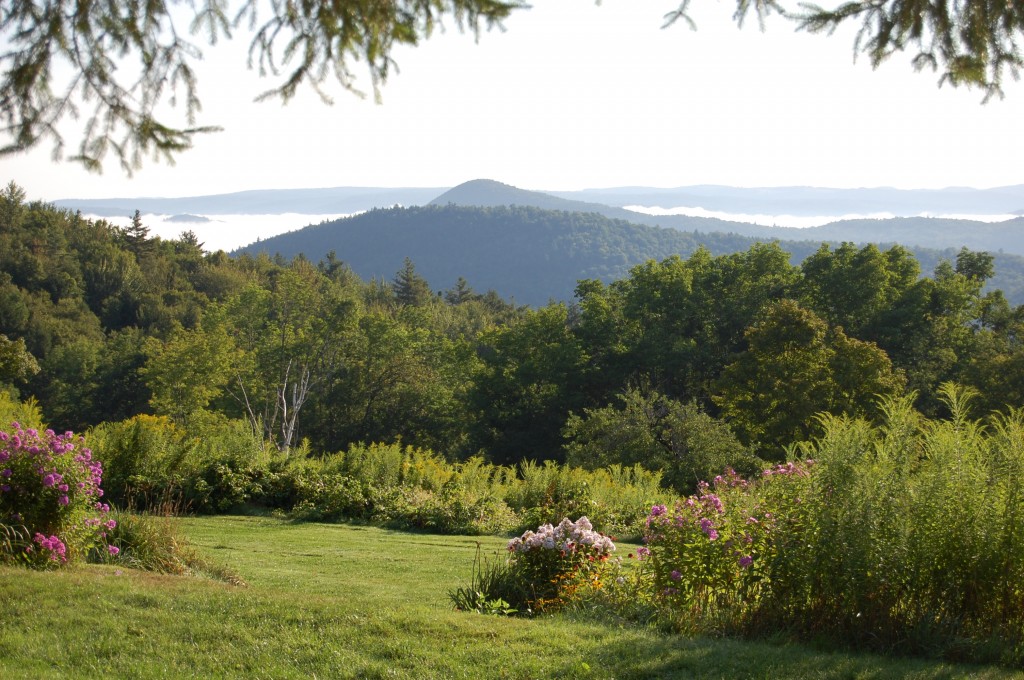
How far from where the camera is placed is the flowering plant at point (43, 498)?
6441 mm

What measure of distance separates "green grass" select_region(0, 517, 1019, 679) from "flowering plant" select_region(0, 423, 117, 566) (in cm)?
43

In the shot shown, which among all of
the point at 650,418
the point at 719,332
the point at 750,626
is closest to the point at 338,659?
the point at 750,626

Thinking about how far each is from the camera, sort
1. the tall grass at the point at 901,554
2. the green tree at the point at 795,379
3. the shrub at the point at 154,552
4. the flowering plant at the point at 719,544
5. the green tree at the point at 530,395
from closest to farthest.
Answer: the tall grass at the point at 901,554, the flowering plant at the point at 719,544, the shrub at the point at 154,552, the green tree at the point at 795,379, the green tree at the point at 530,395

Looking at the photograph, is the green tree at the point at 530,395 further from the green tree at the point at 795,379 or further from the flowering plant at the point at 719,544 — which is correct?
the flowering plant at the point at 719,544

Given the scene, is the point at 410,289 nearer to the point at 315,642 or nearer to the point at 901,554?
the point at 315,642

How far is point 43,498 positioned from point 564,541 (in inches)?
164

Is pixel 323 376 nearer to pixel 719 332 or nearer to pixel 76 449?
pixel 719 332

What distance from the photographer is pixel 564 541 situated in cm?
636

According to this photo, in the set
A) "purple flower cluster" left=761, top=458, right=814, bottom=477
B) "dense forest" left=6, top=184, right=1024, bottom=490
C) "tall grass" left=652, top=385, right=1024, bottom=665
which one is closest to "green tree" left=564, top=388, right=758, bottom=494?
"dense forest" left=6, top=184, right=1024, bottom=490

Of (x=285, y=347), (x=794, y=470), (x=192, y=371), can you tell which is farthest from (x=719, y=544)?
(x=192, y=371)

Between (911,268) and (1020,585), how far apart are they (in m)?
36.9

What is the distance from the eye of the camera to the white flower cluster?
20.8ft

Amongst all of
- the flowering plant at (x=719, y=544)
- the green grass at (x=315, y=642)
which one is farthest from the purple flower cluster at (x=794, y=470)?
the green grass at (x=315, y=642)

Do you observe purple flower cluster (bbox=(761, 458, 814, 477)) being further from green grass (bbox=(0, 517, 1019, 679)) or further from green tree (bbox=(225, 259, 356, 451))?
green tree (bbox=(225, 259, 356, 451))
